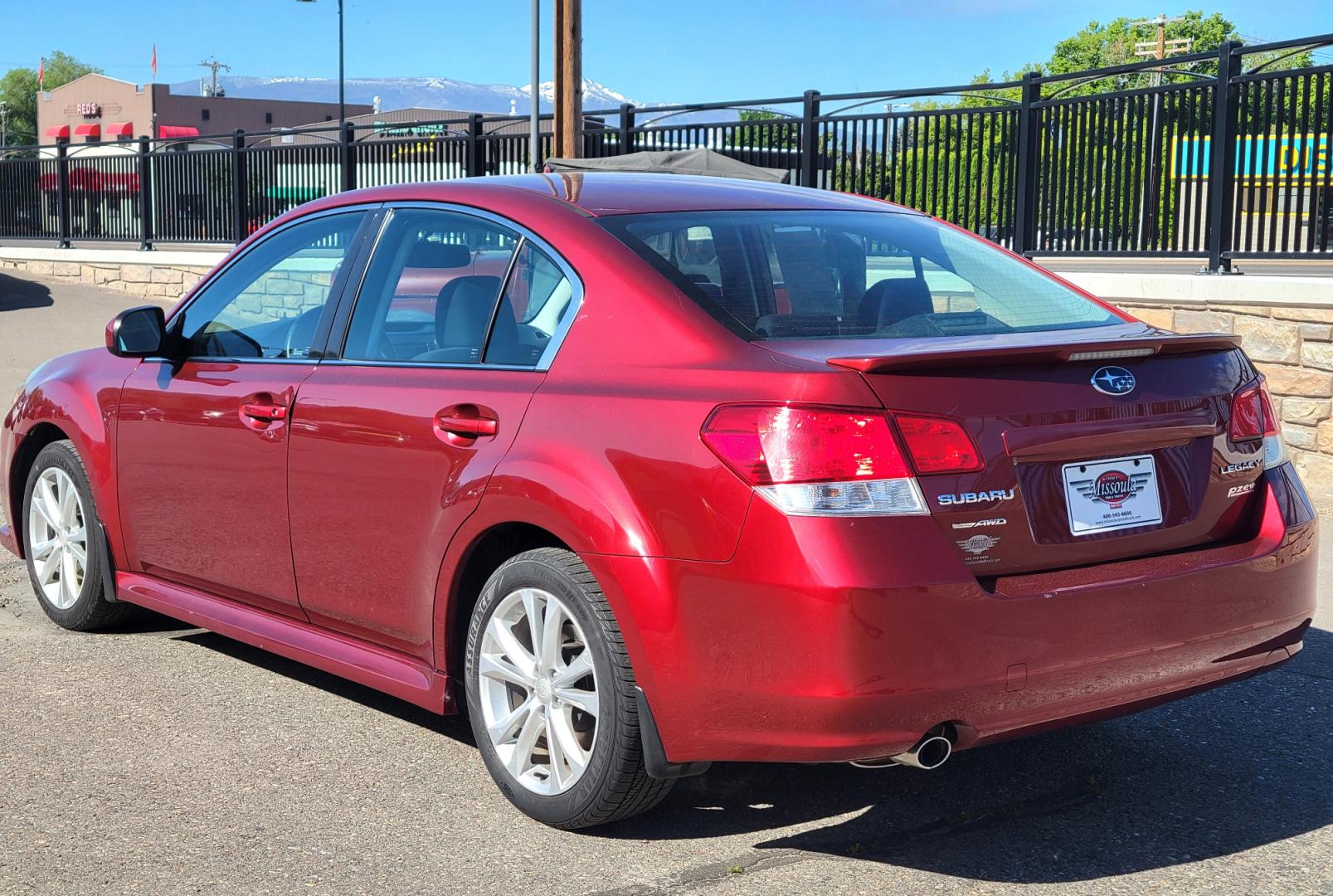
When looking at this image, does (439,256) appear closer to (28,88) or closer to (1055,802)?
(1055,802)

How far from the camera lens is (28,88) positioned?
151625mm

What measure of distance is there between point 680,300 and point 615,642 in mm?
810

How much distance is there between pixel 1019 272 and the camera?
438 cm

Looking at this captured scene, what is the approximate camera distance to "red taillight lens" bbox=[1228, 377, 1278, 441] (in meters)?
3.69

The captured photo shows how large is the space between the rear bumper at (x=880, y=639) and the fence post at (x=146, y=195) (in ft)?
70.9

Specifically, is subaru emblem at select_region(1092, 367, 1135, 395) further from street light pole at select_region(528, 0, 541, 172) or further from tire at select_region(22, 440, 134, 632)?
street light pole at select_region(528, 0, 541, 172)

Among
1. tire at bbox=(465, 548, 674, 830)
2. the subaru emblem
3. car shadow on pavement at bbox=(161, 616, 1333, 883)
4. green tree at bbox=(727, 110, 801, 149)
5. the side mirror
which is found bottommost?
car shadow on pavement at bbox=(161, 616, 1333, 883)

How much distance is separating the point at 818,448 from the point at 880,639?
41 centimetres

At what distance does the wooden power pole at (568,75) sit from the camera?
16.1m

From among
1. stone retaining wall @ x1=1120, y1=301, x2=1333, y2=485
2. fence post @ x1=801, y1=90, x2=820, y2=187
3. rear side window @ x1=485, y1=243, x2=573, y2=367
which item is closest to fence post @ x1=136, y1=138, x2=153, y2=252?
fence post @ x1=801, y1=90, x2=820, y2=187

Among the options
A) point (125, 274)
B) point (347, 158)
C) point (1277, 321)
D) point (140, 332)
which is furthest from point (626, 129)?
point (140, 332)

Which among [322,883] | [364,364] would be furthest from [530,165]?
[322,883]

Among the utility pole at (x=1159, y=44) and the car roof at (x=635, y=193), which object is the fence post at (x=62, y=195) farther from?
the utility pole at (x=1159, y=44)

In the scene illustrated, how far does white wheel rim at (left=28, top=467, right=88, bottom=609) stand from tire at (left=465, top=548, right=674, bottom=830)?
228 centimetres
